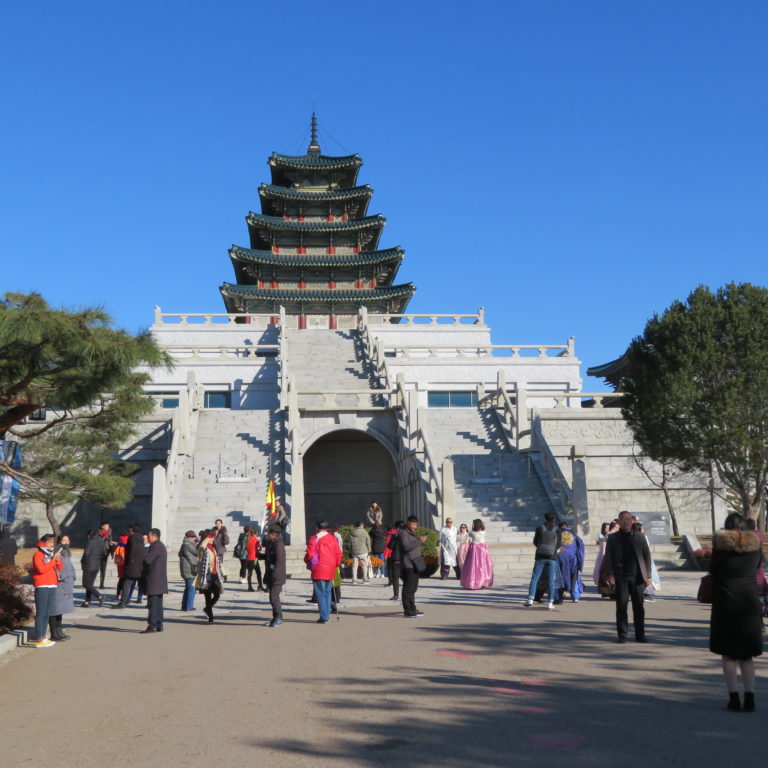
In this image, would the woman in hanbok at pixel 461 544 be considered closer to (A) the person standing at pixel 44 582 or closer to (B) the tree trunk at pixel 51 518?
(A) the person standing at pixel 44 582

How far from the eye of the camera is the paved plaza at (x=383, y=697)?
5719mm

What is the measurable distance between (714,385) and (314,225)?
35.9 metres

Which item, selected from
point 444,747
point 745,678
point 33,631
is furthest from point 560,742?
point 33,631

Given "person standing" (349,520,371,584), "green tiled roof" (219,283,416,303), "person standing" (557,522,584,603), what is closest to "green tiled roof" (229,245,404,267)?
"green tiled roof" (219,283,416,303)

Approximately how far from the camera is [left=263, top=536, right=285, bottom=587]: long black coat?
12734mm

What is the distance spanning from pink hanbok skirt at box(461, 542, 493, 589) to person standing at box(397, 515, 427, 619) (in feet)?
12.9

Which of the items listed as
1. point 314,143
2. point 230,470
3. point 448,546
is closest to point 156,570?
point 448,546

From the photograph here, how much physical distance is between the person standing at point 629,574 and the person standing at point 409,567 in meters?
3.61

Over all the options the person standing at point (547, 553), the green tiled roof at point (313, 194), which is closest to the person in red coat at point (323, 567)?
the person standing at point (547, 553)

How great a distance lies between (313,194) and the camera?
54.5 meters

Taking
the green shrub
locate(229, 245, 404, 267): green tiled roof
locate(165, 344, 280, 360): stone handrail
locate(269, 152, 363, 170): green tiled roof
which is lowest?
the green shrub

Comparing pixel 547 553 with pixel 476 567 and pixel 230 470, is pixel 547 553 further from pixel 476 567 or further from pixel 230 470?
pixel 230 470

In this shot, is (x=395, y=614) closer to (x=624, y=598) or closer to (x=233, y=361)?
(x=624, y=598)

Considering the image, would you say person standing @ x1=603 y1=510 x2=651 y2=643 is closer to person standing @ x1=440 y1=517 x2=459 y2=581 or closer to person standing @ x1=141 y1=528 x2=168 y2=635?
person standing @ x1=141 y1=528 x2=168 y2=635
